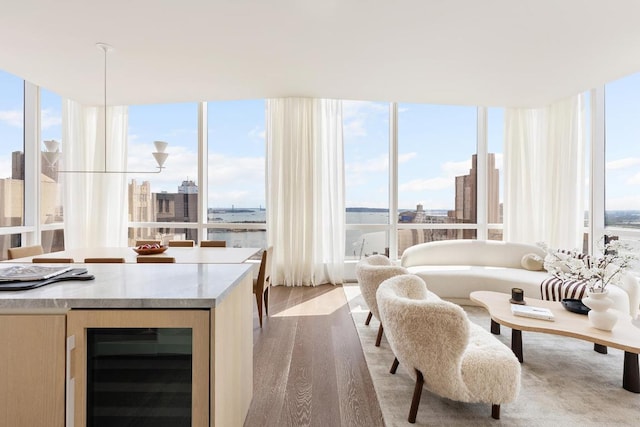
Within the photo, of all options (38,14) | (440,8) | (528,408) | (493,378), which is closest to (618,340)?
(528,408)

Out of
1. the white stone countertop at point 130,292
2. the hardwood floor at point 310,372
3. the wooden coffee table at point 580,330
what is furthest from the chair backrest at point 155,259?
the wooden coffee table at point 580,330

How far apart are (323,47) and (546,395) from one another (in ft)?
11.0

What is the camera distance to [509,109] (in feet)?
17.7

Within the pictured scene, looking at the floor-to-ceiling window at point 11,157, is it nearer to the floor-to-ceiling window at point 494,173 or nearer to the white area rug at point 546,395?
the white area rug at point 546,395

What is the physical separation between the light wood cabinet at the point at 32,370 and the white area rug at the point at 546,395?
157 cm

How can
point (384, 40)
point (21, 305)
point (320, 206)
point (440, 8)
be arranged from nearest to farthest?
1. point (21, 305)
2. point (440, 8)
3. point (384, 40)
4. point (320, 206)

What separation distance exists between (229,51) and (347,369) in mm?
3161

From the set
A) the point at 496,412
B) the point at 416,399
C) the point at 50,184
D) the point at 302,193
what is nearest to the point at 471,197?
the point at 302,193

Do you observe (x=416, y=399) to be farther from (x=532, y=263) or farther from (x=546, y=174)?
(x=546, y=174)

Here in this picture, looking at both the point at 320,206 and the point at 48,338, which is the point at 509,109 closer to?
the point at 320,206

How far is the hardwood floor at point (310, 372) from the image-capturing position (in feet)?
6.45

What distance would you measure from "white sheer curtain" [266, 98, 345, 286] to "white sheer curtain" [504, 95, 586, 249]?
2.83 m

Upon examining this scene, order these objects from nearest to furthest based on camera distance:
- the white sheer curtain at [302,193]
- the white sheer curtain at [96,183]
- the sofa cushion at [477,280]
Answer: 1. the sofa cushion at [477,280]
2. the white sheer curtain at [302,193]
3. the white sheer curtain at [96,183]

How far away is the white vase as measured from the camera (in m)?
2.30
